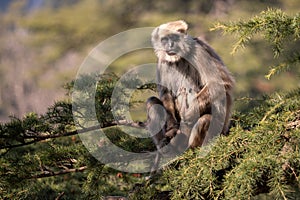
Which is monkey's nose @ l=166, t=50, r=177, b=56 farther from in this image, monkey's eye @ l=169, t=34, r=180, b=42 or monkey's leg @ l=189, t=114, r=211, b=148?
monkey's leg @ l=189, t=114, r=211, b=148

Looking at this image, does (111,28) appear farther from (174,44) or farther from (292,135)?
(292,135)

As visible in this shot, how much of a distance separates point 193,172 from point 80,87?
142 cm

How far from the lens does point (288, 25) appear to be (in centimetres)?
261

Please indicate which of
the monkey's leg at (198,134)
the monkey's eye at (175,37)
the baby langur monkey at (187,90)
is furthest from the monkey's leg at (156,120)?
the monkey's eye at (175,37)

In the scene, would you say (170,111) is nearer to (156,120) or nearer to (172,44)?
(156,120)

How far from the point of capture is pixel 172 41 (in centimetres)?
404

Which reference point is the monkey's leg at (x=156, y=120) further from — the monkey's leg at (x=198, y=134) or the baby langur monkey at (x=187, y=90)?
the monkey's leg at (x=198, y=134)

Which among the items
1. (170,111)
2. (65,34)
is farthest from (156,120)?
(65,34)

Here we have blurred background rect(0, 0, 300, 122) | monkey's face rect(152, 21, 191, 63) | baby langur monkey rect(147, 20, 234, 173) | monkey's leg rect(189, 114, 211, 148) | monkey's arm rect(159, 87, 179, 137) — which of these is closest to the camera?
monkey's leg rect(189, 114, 211, 148)

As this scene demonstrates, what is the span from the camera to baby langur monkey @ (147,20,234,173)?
3711 mm

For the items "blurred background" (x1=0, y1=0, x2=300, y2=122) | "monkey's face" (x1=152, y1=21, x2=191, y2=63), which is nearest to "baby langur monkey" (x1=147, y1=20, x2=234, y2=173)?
"monkey's face" (x1=152, y1=21, x2=191, y2=63)

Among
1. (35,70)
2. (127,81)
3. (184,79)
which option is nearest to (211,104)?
(184,79)

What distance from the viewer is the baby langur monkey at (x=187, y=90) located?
371 cm

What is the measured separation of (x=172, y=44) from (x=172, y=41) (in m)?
0.03
